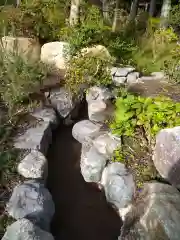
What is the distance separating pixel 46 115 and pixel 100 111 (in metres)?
0.99

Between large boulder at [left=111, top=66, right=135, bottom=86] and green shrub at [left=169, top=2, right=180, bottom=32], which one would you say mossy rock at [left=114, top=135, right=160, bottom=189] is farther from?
green shrub at [left=169, top=2, right=180, bottom=32]

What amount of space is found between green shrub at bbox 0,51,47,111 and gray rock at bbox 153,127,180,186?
2.50 m

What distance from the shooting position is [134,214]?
3828 mm

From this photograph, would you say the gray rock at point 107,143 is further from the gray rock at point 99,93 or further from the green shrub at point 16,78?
the green shrub at point 16,78

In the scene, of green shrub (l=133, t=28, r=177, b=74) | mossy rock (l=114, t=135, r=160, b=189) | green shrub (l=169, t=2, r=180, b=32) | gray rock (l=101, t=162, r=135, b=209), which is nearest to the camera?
gray rock (l=101, t=162, r=135, b=209)

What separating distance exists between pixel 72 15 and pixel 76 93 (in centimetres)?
251

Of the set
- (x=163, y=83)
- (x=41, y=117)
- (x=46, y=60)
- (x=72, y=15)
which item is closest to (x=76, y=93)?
(x=41, y=117)

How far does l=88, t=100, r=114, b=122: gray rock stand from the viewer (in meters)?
5.54

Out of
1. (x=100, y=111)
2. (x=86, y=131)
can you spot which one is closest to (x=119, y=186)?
(x=86, y=131)

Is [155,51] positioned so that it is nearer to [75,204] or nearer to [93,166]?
[93,166]

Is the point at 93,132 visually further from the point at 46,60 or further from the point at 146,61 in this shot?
the point at 146,61

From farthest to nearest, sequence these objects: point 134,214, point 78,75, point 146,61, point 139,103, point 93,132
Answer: point 146,61 < point 78,75 < point 93,132 < point 139,103 < point 134,214

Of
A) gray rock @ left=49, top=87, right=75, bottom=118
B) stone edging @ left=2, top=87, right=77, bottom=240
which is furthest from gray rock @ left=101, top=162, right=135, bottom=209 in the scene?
gray rock @ left=49, top=87, right=75, bottom=118

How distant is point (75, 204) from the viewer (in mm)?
4391
